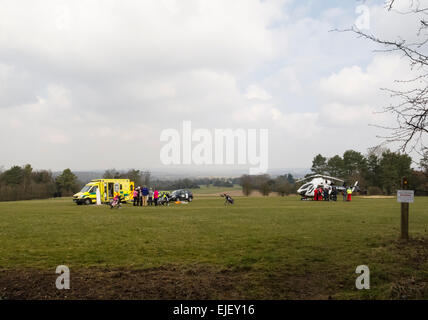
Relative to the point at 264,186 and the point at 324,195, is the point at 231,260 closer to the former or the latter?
the point at 324,195

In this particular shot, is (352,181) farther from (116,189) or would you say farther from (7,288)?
(7,288)

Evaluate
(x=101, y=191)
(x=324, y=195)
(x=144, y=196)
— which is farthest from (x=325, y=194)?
(x=101, y=191)

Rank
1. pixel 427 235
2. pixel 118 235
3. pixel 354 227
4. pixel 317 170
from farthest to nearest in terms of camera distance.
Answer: pixel 317 170, pixel 354 227, pixel 118 235, pixel 427 235

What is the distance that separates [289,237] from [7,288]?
7790mm

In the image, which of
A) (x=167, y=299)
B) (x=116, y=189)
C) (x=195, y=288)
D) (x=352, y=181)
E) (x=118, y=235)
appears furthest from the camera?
(x=352, y=181)

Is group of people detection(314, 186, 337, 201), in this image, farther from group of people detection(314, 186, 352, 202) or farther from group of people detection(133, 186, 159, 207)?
group of people detection(133, 186, 159, 207)

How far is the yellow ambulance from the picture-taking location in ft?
109

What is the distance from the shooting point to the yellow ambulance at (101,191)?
33375mm

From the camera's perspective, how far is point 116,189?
114 ft

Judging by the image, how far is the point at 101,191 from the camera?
34.0 m

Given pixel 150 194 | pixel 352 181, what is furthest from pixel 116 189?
pixel 352 181

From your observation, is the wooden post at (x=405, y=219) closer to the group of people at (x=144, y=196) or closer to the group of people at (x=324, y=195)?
the group of people at (x=144, y=196)

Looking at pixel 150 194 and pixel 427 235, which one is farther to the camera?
pixel 150 194
